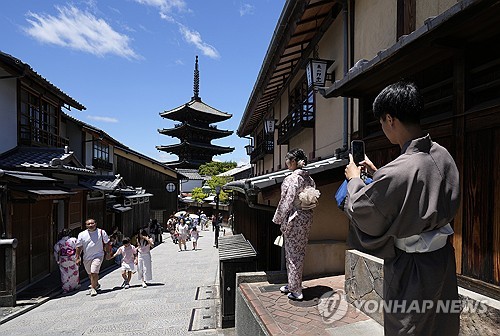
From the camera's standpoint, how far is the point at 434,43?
275 cm

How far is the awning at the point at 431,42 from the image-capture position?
2.27 m

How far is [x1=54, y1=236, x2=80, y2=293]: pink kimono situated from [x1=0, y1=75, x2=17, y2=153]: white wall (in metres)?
5.18

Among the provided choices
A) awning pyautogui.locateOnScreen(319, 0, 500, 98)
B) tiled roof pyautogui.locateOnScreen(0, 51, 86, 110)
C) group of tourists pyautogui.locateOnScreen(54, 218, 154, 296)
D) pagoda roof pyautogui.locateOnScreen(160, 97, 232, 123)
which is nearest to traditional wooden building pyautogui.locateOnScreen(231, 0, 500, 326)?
awning pyautogui.locateOnScreen(319, 0, 500, 98)

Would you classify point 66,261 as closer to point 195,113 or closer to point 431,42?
point 431,42

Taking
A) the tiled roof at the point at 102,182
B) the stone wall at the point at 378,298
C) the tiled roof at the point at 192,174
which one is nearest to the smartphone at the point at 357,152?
the stone wall at the point at 378,298

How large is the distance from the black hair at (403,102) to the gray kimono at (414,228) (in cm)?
16

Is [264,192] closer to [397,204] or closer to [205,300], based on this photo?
[397,204]

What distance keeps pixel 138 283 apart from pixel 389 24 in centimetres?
1017

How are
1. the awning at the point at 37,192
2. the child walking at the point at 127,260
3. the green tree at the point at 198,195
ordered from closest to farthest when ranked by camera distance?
the awning at the point at 37,192
the child walking at the point at 127,260
the green tree at the point at 198,195

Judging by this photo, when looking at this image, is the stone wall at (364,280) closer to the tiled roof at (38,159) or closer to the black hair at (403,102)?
the black hair at (403,102)

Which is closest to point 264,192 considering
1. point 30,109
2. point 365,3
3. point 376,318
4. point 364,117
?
point 364,117

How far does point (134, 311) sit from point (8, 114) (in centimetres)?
953

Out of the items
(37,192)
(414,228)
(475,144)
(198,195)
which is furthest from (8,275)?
(198,195)

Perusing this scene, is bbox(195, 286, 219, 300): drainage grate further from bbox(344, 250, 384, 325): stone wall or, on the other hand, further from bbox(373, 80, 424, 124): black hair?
bbox(373, 80, 424, 124): black hair
